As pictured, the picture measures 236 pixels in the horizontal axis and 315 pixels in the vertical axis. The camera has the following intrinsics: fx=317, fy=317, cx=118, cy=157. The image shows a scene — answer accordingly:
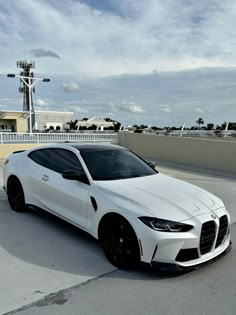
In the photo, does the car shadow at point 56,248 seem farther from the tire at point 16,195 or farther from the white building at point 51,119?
the white building at point 51,119

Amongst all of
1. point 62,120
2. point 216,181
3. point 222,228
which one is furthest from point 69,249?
point 62,120

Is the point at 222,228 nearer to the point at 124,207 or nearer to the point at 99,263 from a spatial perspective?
the point at 124,207

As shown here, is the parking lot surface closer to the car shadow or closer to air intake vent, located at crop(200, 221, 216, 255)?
the car shadow

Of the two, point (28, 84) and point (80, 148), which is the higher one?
point (28, 84)

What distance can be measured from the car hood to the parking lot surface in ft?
2.21

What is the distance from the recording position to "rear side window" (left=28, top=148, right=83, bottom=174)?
4.77 meters

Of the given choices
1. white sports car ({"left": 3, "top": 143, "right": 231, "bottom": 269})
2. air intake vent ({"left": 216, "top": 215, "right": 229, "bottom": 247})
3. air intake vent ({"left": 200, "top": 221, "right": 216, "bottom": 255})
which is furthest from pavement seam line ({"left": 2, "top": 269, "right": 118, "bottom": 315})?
air intake vent ({"left": 216, "top": 215, "right": 229, "bottom": 247})

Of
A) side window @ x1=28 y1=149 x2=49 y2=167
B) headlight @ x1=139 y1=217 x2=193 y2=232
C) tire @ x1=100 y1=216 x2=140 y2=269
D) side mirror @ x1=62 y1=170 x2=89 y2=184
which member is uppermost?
side window @ x1=28 y1=149 x2=49 y2=167

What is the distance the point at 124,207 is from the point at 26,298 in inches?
53.5

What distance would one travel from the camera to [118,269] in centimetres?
370

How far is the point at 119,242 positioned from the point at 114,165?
1.37 m

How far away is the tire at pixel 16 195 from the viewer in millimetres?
5699

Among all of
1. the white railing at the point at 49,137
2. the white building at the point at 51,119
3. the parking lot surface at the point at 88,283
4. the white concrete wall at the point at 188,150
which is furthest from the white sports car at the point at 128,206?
the white building at the point at 51,119

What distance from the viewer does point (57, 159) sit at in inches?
203
